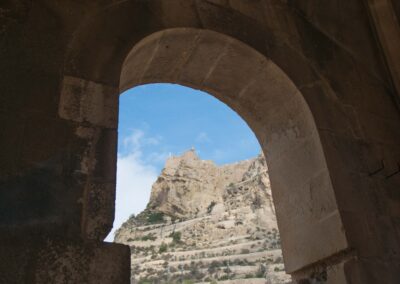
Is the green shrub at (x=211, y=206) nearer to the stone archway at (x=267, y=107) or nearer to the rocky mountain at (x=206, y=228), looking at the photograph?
the rocky mountain at (x=206, y=228)

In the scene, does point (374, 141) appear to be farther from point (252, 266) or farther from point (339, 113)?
point (252, 266)

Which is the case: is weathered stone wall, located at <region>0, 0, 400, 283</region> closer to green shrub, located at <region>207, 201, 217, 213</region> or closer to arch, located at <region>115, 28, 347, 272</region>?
arch, located at <region>115, 28, 347, 272</region>

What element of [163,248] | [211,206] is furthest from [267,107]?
[211,206]

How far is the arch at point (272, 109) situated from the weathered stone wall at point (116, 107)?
0.13ft

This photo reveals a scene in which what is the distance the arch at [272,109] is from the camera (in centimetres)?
340

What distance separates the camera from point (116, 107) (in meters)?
2.74

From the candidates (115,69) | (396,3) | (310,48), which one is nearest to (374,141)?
(310,48)

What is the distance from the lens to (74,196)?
230 centimetres

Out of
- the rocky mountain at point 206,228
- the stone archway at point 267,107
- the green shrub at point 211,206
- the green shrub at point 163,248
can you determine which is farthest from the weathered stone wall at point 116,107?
the green shrub at point 211,206

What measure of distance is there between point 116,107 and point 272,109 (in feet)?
5.96

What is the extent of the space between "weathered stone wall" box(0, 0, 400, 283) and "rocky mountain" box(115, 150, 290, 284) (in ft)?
83.4

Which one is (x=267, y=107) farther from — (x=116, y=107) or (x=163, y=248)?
(x=163, y=248)

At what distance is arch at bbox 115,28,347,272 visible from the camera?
11.2 ft

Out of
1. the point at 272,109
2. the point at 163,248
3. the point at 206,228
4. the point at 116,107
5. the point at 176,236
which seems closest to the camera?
the point at 116,107
